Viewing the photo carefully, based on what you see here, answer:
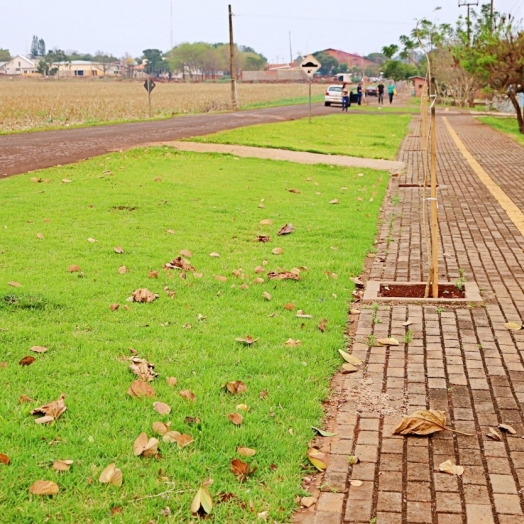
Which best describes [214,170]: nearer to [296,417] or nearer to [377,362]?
[377,362]

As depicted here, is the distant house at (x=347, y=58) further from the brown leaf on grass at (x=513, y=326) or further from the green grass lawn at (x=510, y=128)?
the brown leaf on grass at (x=513, y=326)

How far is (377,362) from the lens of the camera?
15.8 feet

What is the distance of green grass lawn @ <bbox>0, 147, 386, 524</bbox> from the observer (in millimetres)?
3217

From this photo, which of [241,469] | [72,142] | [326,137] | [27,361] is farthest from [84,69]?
[241,469]

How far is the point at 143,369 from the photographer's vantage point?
434cm

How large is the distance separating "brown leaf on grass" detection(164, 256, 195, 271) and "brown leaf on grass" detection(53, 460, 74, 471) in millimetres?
3476

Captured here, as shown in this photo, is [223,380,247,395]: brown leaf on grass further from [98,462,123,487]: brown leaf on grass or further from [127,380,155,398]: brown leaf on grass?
[98,462,123,487]: brown leaf on grass

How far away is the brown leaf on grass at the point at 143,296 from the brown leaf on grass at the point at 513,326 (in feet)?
8.37

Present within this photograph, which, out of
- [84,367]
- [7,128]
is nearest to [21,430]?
[84,367]

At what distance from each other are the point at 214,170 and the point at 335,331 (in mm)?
8696

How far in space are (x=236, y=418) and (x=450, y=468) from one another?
1.03 m

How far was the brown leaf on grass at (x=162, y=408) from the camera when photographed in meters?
3.85

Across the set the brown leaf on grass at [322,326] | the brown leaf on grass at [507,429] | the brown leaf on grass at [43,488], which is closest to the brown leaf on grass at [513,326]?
the brown leaf on grass at [322,326]

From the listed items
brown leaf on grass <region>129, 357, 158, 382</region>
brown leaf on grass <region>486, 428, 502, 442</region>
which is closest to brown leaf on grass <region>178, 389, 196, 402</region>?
brown leaf on grass <region>129, 357, 158, 382</region>
